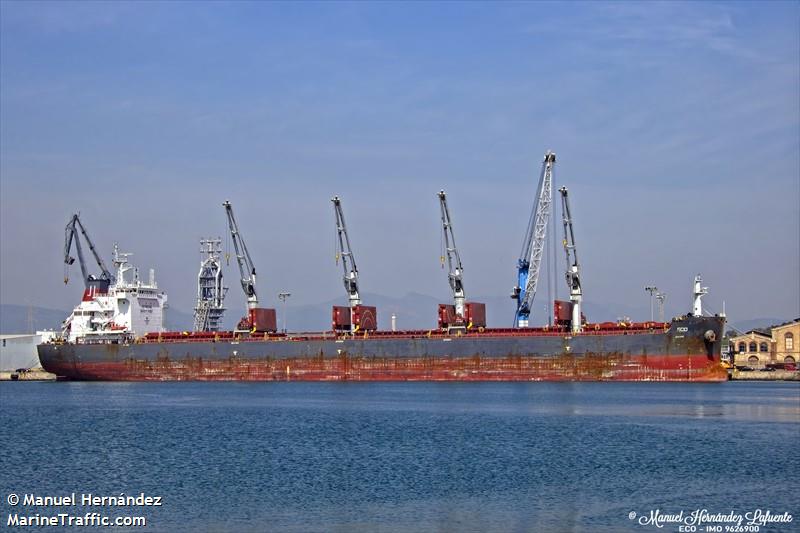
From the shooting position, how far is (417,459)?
1275 inches

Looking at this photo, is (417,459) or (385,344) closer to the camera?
(417,459)

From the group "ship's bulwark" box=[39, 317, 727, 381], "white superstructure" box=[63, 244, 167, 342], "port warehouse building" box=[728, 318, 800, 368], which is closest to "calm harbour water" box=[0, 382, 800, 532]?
"ship's bulwark" box=[39, 317, 727, 381]

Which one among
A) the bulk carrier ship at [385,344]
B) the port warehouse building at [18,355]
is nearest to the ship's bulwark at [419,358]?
the bulk carrier ship at [385,344]

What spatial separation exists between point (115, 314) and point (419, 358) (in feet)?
93.4

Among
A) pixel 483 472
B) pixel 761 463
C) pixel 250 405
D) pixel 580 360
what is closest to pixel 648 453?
pixel 761 463

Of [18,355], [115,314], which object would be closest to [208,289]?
[115,314]

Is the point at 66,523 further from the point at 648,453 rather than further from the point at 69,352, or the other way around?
the point at 69,352

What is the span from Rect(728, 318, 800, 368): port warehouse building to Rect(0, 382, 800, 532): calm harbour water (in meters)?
58.1

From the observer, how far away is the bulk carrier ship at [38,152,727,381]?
65.9 metres

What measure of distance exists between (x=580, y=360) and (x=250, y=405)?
76.5 ft

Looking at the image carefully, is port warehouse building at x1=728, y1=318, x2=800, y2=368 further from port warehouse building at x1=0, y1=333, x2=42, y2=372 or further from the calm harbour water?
port warehouse building at x1=0, y1=333, x2=42, y2=372

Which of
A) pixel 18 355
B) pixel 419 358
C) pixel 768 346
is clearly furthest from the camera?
pixel 18 355

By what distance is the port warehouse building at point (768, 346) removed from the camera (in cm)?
11094

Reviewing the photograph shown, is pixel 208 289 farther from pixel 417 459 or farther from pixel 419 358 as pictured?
pixel 417 459
